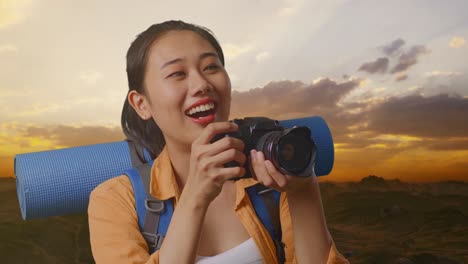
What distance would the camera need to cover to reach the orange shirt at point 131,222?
2025 mm

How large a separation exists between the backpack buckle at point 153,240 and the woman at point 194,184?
0.14ft

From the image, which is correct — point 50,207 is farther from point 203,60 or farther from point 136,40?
point 203,60

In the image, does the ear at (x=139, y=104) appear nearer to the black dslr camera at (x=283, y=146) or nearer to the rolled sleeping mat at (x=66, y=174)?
the rolled sleeping mat at (x=66, y=174)

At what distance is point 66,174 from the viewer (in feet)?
8.71

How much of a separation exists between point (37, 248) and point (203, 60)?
571 cm

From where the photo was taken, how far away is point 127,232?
6.75 ft

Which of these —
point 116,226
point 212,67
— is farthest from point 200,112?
point 116,226

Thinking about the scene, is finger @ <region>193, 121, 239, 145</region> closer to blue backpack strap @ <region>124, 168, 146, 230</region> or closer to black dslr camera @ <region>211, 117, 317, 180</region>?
black dslr camera @ <region>211, 117, 317, 180</region>

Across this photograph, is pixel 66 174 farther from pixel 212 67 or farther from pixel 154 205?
pixel 212 67

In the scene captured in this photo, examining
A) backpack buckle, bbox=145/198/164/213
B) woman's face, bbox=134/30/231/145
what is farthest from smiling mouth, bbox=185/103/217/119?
backpack buckle, bbox=145/198/164/213

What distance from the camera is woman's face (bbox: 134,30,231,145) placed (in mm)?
2094

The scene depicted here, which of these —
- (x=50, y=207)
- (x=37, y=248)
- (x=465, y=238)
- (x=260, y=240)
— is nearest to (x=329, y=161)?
(x=260, y=240)

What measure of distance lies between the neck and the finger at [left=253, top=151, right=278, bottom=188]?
21.9 inches

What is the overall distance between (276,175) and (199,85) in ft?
1.68
